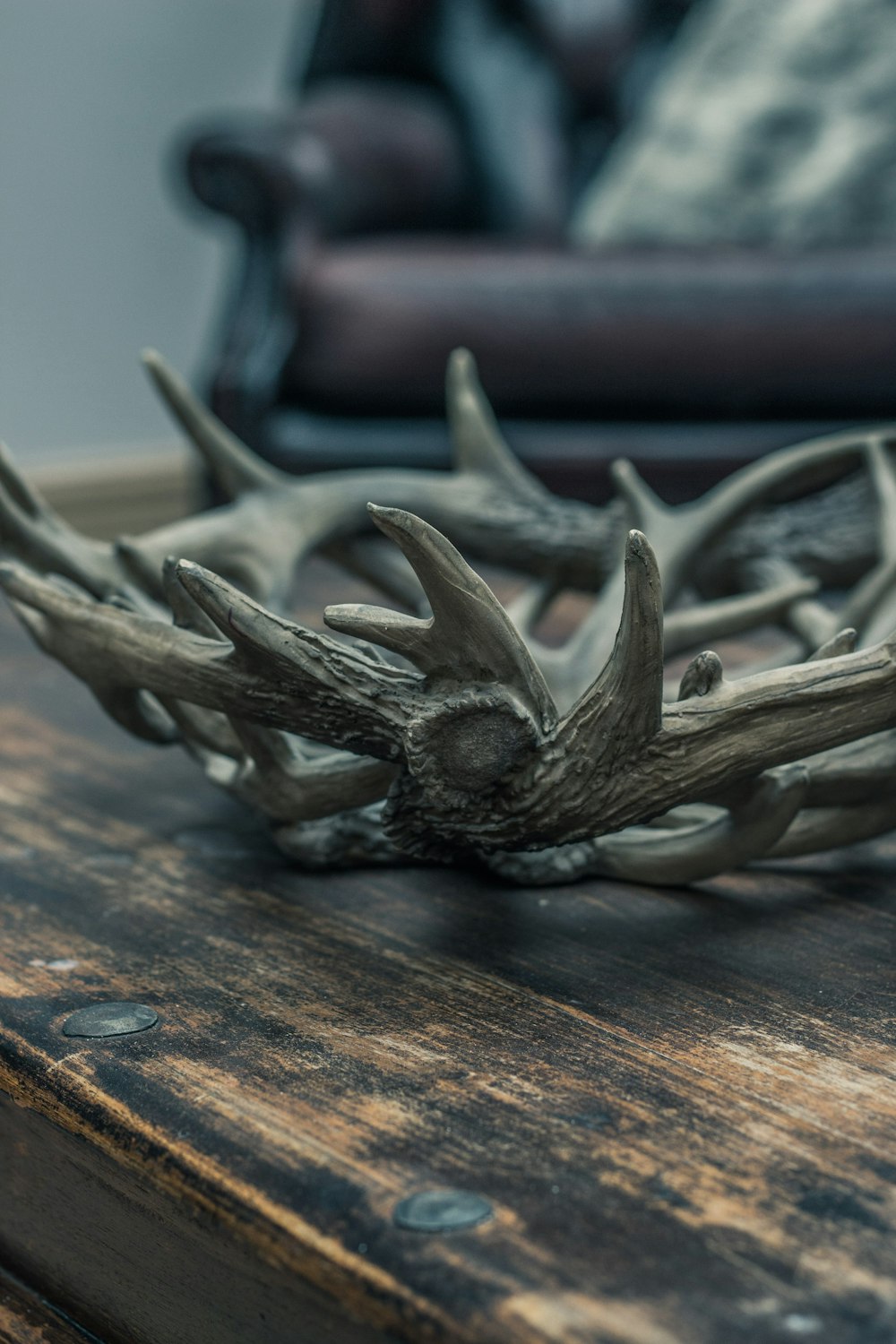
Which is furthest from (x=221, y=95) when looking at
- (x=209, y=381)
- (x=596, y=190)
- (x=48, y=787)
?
(x=48, y=787)

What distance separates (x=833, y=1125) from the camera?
19.3 inches

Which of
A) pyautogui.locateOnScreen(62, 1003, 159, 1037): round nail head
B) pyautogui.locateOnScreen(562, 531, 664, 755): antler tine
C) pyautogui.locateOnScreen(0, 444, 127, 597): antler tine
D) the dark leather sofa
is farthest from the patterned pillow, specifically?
pyautogui.locateOnScreen(62, 1003, 159, 1037): round nail head

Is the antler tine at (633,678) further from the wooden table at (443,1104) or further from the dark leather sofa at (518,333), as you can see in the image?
the dark leather sofa at (518,333)

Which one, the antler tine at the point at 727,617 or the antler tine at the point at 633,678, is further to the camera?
the antler tine at the point at 727,617

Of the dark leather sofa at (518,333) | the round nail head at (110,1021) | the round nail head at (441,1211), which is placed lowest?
the round nail head at (441,1211)

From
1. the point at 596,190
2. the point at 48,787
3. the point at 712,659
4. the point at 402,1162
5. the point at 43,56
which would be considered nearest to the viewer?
the point at 402,1162

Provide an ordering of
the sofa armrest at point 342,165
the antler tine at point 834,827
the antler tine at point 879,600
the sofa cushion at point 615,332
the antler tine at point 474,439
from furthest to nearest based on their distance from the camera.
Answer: the sofa armrest at point 342,165, the sofa cushion at point 615,332, the antler tine at point 474,439, the antler tine at point 879,600, the antler tine at point 834,827

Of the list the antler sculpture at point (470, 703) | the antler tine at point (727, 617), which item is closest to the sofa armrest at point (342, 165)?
the antler sculpture at point (470, 703)

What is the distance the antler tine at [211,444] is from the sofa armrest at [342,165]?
107 centimetres

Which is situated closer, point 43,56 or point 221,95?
point 43,56

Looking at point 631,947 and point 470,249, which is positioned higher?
point 470,249

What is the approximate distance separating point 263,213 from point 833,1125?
165cm

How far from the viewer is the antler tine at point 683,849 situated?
630 millimetres

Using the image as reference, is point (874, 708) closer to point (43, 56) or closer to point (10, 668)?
point (10, 668)
